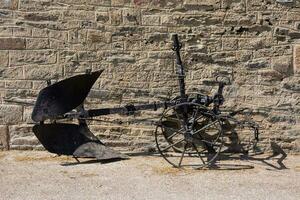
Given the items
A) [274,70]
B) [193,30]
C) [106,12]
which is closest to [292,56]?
[274,70]

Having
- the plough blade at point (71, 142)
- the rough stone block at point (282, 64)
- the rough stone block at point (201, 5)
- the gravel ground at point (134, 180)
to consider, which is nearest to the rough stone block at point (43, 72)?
the plough blade at point (71, 142)

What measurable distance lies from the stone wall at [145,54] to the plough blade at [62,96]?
0.39 m

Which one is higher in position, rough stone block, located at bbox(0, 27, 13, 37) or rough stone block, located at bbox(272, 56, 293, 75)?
rough stone block, located at bbox(0, 27, 13, 37)

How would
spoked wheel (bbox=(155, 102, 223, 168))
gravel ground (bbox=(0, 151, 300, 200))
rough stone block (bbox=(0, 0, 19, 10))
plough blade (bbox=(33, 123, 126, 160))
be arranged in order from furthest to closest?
rough stone block (bbox=(0, 0, 19, 10)) < plough blade (bbox=(33, 123, 126, 160)) < spoked wheel (bbox=(155, 102, 223, 168)) < gravel ground (bbox=(0, 151, 300, 200))

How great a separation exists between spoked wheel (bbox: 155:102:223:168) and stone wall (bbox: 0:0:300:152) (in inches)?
9.0

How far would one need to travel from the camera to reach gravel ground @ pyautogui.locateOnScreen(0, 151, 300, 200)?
4.83 m

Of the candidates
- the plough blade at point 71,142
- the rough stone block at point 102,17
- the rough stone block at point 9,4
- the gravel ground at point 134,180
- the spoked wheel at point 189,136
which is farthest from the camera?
the rough stone block at point 102,17

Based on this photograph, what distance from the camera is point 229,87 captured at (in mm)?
6555

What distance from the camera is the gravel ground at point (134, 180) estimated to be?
4828 millimetres

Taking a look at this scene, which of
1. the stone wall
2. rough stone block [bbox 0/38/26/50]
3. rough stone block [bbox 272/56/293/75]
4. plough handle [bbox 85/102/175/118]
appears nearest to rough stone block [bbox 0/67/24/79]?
the stone wall

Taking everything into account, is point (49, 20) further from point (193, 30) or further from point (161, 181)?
point (161, 181)

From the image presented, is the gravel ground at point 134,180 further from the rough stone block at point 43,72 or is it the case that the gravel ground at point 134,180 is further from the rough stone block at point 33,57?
the rough stone block at point 33,57

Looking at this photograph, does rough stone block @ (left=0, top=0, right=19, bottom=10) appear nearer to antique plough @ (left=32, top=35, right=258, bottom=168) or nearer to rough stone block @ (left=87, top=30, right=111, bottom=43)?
rough stone block @ (left=87, top=30, right=111, bottom=43)

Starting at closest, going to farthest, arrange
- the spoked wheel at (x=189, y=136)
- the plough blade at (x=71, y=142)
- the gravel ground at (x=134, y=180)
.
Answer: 1. the gravel ground at (x=134, y=180)
2. the spoked wheel at (x=189, y=136)
3. the plough blade at (x=71, y=142)
